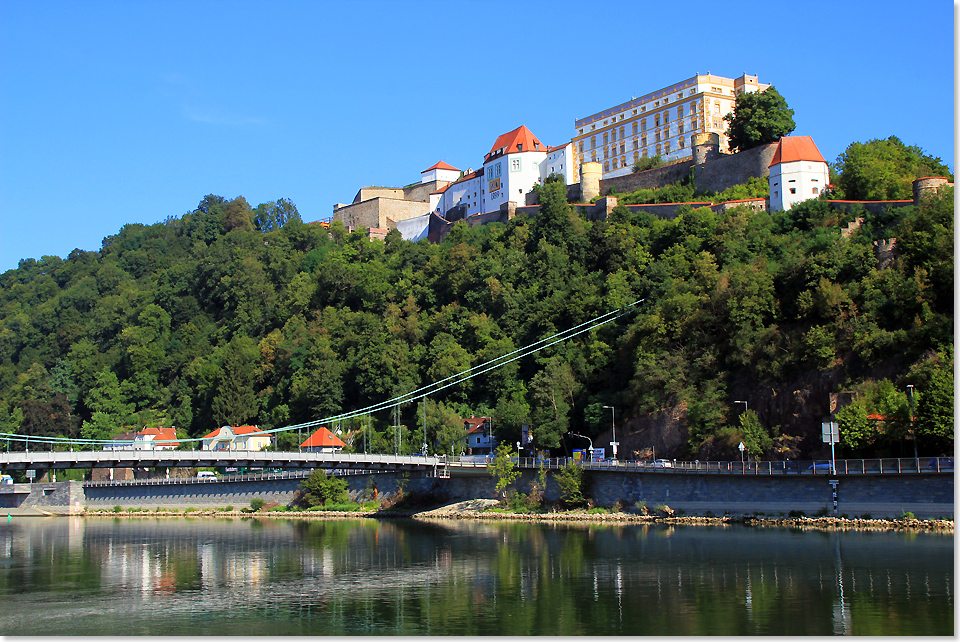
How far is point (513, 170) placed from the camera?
7431 cm

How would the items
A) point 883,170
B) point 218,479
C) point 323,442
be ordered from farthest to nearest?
1. point 218,479
2. point 323,442
3. point 883,170

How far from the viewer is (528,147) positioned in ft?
247

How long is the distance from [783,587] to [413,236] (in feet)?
203

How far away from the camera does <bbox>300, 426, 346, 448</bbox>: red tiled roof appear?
57.0 m

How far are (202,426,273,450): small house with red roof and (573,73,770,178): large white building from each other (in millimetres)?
32974

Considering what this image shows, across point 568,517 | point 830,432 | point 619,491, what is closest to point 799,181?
point 619,491

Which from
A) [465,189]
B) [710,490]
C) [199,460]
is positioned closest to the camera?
[710,490]

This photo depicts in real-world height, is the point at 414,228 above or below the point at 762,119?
below

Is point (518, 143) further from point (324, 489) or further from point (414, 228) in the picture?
point (324, 489)

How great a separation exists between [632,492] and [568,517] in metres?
3.01

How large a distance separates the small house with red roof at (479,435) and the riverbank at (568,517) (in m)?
5.43

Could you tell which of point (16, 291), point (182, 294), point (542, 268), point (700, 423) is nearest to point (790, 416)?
point (700, 423)

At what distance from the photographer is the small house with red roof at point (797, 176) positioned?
179 ft

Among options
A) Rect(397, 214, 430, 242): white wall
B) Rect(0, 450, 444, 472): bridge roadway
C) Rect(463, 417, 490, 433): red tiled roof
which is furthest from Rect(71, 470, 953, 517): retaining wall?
Rect(397, 214, 430, 242): white wall
